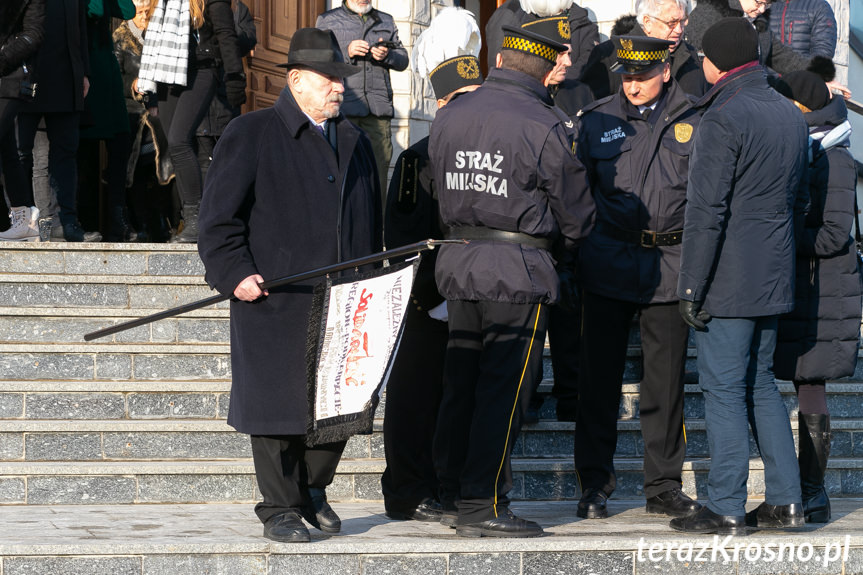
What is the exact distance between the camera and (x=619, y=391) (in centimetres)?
564

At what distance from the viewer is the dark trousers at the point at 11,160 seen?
785 cm

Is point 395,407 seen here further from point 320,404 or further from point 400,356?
point 320,404

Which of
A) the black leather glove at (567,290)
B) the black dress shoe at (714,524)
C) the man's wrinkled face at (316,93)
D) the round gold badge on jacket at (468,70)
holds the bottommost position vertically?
the black dress shoe at (714,524)

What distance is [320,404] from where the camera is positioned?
15.6 feet

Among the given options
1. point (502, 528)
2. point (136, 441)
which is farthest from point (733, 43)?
point (136, 441)

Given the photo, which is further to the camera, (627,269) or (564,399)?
(564,399)

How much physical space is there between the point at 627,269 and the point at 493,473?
1180 millimetres

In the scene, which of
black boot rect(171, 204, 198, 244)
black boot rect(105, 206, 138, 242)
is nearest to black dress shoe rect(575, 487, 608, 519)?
black boot rect(171, 204, 198, 244)

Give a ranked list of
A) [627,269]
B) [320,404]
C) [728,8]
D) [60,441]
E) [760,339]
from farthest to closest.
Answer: [728,8], [60,441], [627,269], [760,339], [320,404]

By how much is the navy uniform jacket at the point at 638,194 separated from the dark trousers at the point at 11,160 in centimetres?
403

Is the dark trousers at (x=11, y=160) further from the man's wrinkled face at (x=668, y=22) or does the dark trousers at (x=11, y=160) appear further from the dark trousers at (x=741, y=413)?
the dark trousers at (x=741, y=413)

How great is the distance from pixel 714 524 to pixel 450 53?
232 cm

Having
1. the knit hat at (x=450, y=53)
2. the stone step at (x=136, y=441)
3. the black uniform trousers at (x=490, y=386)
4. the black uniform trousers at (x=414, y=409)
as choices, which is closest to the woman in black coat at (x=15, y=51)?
the stone step at (x=136, y=441)

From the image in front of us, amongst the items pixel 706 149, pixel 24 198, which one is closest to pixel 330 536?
pixel 706 149
